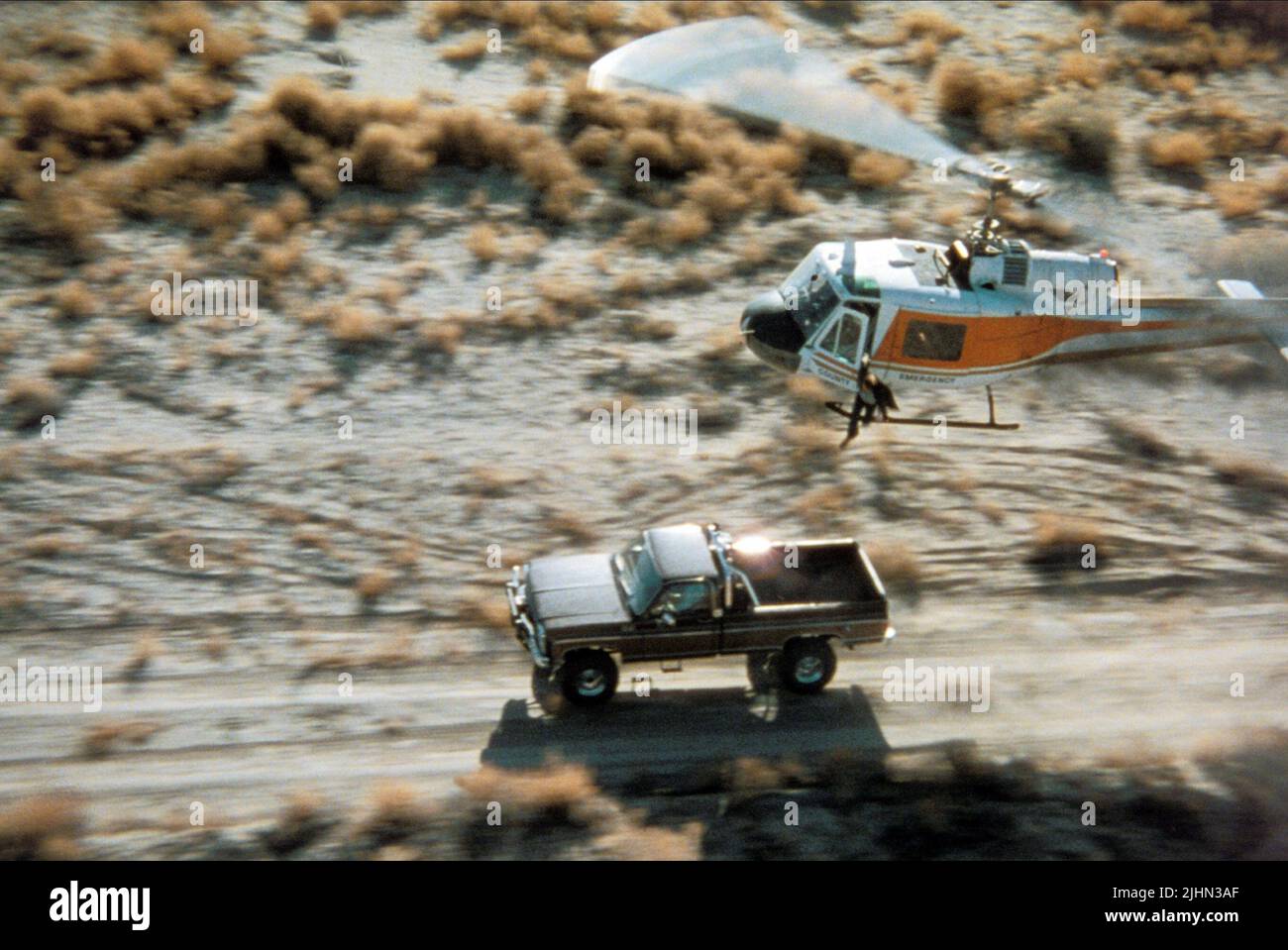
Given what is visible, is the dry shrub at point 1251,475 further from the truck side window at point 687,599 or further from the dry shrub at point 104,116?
the dry shrub at point 104,116

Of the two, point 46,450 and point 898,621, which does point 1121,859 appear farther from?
point 46,450

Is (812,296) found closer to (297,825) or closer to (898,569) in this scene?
(898,569)

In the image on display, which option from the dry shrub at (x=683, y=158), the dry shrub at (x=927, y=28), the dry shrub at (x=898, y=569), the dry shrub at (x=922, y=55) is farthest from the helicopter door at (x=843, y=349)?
the dry shrub at (x=927, y=28)

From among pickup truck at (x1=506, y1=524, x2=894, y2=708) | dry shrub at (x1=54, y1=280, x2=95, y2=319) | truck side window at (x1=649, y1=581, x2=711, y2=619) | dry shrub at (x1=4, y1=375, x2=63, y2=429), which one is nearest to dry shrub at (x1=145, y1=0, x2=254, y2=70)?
dry shrub at (x1=54, y1=280, x2=95, y2=319)

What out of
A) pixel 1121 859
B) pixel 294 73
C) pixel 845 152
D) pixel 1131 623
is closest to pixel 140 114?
pixel 294 73

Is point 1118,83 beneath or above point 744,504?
above
